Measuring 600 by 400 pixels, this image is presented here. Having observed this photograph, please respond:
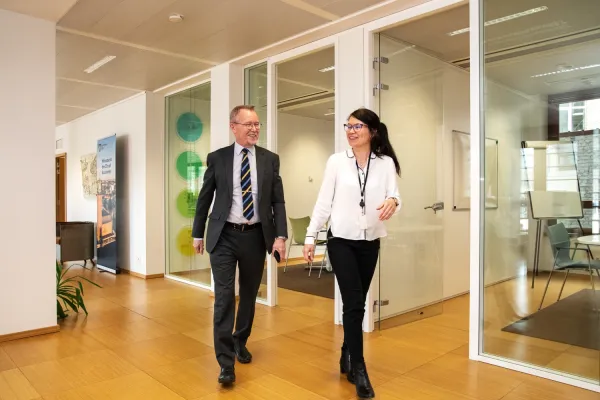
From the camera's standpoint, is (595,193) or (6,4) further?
(6,4)

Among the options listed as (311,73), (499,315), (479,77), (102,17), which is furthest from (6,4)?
(499,315)

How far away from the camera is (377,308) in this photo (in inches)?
165

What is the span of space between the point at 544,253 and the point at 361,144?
5.25ft

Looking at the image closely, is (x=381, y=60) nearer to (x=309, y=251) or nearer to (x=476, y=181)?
(x=476, y=181)

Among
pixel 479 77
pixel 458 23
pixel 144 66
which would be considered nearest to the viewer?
pixel 479 77

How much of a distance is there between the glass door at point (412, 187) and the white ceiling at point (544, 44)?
1103mm

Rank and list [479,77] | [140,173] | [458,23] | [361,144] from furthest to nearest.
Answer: [140,173]
[458,23]
[479,77]
[361,144]

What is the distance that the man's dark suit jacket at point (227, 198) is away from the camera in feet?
9.63

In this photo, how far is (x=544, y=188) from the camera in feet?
10.4

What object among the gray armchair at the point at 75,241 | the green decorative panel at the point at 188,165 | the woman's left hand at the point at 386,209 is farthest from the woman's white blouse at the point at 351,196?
the gray armchair at the point at 75,241

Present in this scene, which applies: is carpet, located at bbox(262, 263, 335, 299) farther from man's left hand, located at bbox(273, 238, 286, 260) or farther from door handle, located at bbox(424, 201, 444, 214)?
man's left hand, located at bbox(273, 238, 286, 260)

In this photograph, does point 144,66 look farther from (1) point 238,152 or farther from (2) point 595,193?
(2) point 595,193

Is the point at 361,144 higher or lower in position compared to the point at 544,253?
higher

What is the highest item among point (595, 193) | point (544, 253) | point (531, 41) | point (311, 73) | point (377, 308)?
point (311, 73)
